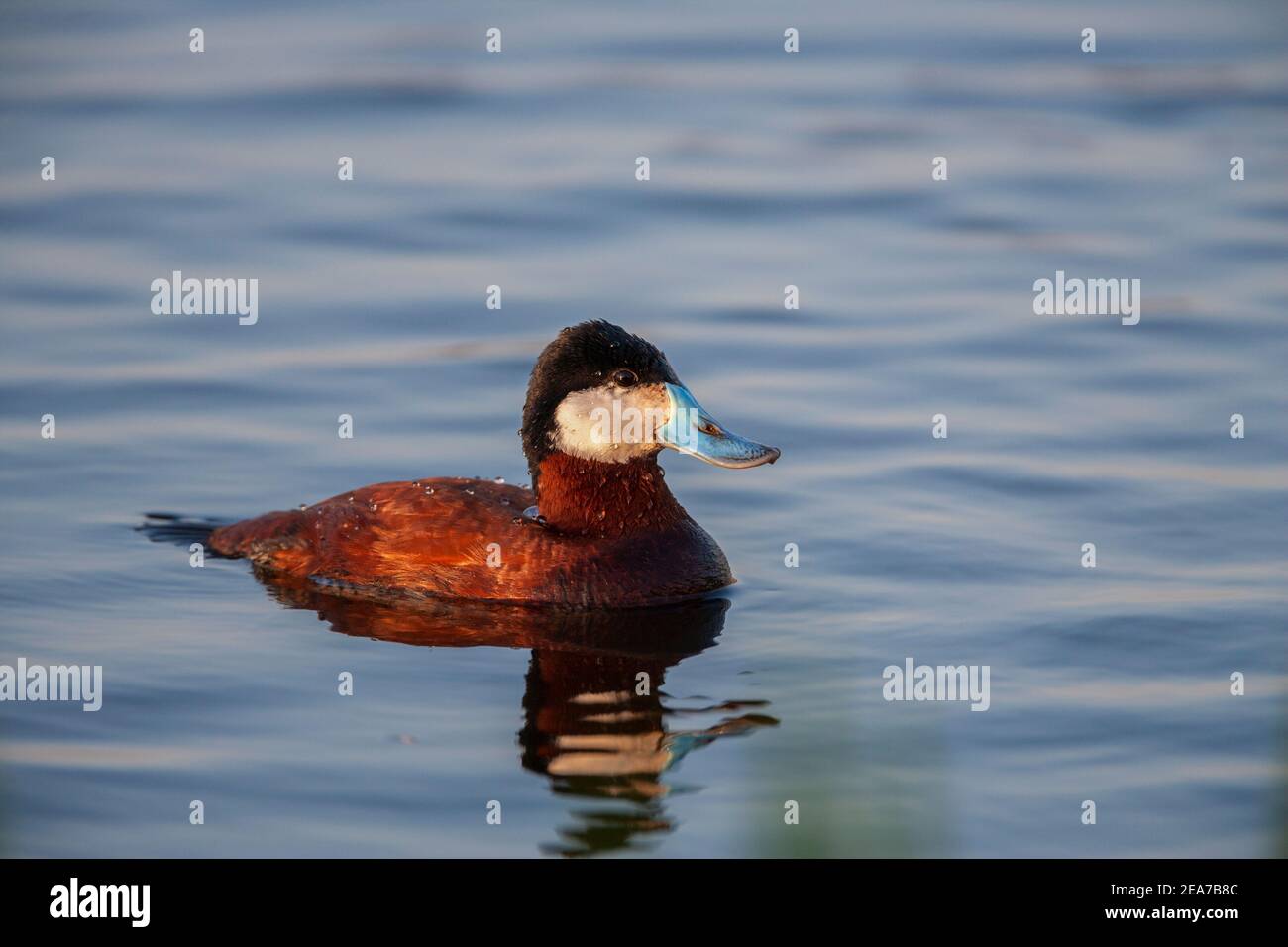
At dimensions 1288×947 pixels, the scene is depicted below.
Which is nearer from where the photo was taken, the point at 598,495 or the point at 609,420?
the point at 609,420

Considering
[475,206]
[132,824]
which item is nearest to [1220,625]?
[132,824]

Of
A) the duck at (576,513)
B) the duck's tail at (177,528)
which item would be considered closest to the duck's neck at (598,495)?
the duck at (576,513)

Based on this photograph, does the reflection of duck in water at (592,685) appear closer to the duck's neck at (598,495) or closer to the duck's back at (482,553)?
the duck's back at (482,553)

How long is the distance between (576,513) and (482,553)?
48 cm

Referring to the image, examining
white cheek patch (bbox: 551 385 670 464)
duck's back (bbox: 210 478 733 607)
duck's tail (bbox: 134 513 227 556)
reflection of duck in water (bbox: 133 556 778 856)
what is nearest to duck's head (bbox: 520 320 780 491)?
white cheek patch (bbox: 551 385 670 464)

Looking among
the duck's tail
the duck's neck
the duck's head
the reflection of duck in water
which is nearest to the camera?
the reflection of duck in water

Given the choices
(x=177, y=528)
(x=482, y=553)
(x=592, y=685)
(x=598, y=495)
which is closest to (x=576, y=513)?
(x=598, y=495)

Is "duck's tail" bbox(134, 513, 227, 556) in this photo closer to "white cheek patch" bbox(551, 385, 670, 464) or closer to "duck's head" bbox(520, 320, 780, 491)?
"duck's head" bbox(520, 320, 780, 491)

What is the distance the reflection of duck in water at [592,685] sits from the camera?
22.3 feet

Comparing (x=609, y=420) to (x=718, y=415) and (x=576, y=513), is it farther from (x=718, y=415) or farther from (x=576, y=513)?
(x=718, y=415)

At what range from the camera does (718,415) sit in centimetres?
1115

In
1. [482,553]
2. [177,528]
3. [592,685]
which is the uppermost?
[177,528]

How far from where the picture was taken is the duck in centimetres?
881

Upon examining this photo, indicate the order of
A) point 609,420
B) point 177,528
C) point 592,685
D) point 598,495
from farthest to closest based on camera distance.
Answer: point 177,528 → point 598,495 → point 609,420 → point 592,685
